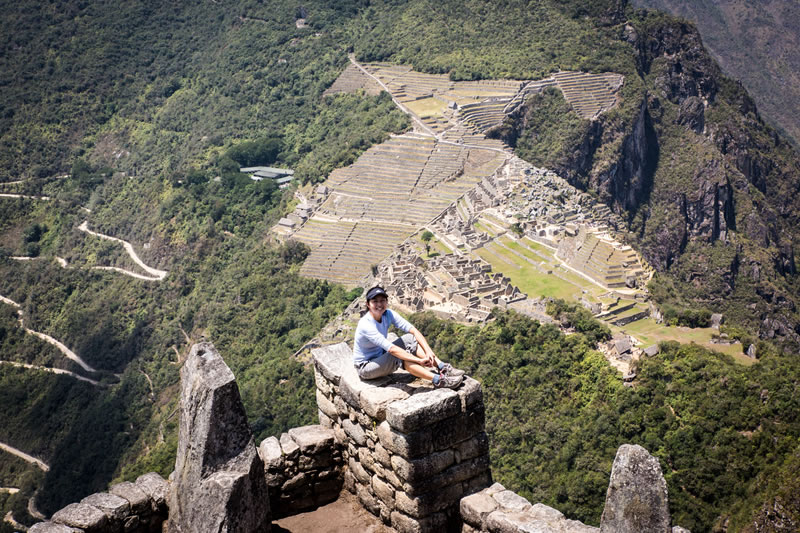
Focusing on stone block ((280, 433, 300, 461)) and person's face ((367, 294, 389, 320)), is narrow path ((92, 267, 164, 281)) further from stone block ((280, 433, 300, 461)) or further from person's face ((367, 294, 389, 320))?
person's face ((367, 294, 389, 320))

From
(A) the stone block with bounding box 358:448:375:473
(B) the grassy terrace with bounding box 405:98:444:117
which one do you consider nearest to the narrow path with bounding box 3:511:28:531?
(A) the stone block with bounding box 358:448:375:473

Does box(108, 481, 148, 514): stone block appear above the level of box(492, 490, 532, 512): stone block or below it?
below

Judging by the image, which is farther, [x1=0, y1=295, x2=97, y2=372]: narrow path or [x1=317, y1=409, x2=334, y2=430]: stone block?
[x1=0, y1=295, x2=97, y2=372]: narrow path

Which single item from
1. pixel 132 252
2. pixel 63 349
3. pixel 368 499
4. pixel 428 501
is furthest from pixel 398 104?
pixel 428 501

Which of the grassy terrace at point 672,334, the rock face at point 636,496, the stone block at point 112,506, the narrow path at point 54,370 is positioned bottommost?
the narrow path at point 54,370

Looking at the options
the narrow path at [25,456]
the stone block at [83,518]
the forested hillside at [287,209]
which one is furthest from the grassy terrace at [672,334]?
the narrow path at [25,456]

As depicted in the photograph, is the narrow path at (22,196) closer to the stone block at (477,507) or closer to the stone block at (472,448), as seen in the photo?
the stone block at (472,448)

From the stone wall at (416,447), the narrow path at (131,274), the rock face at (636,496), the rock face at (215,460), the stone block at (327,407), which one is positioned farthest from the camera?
the narrow path at (131,274)
